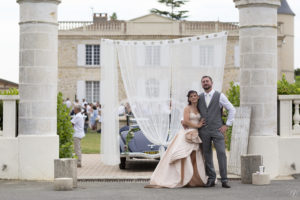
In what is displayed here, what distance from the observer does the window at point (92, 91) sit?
3925 centimetres

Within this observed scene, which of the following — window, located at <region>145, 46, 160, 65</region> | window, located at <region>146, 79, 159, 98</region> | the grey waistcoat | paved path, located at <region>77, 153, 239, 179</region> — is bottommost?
paved path, located at <region>77, 153, 239, 179</region>

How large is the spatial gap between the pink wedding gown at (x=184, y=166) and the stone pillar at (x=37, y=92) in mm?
2311

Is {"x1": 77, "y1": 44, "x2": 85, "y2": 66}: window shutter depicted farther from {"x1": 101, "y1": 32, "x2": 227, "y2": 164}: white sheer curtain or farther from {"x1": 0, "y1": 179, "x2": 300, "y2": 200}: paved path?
{"x1": 0, "y1": 179, "x2": 300, "y2": 200}: paved path

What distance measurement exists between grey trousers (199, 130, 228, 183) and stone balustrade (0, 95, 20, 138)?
3777 mm

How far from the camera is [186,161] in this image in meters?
9.74

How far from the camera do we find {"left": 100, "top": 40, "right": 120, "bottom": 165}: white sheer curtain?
11.7 m

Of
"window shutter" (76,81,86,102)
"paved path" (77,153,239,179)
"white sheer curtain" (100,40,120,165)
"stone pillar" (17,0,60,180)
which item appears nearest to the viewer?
"stone pillar" (17,0,60,180)

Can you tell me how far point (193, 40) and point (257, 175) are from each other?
10.3 feet

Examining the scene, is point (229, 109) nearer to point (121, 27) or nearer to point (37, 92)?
point (37, 92)

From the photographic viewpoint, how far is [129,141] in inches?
504

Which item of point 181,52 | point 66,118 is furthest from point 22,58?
point 181,52

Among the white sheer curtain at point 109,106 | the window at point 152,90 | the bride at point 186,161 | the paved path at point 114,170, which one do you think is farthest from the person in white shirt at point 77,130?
the bride at point 186,161

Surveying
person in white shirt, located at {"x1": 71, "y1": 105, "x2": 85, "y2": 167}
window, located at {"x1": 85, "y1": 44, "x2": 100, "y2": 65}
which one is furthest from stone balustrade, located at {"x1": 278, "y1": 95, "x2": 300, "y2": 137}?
window, located at {"x1": 85, "y1": 44, "x2": 100, "y2": 65}

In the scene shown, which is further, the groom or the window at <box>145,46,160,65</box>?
the window at <box>145,46,160,65</box>
